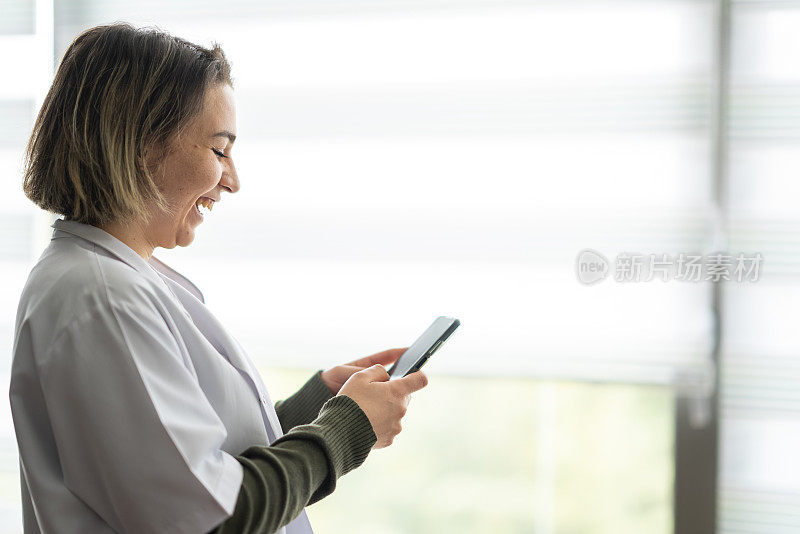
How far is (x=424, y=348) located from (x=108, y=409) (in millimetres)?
511

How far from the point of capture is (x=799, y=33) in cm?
170

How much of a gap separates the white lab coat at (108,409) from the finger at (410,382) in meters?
0.26

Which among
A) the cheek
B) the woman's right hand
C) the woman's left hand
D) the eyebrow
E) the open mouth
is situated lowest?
the woman's left hand

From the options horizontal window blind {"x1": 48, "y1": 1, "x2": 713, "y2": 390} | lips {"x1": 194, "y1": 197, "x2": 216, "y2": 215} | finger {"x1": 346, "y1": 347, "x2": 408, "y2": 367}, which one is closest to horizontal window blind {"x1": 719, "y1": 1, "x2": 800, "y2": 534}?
horizontal window blind {"x1": 48, "y1": 1, "x2": 713, "y2": 390}

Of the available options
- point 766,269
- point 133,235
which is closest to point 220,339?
point 133,235

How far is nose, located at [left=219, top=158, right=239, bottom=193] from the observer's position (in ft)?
3.27

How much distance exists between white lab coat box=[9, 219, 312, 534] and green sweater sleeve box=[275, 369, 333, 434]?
0.38 m

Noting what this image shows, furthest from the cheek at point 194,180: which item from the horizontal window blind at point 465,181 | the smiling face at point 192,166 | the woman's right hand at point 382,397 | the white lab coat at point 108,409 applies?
the horizontal window blind at point 465,181

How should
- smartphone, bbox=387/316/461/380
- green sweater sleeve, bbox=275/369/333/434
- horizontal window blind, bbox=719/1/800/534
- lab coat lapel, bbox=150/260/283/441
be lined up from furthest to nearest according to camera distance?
horizontal window blind, bbox=719/1/800/534 < green sweater sleeve, bbox=275/369/333/434 < smartphone, bbox=387/316/461/380 < lab coat lapel, bbox=150/260/283/441

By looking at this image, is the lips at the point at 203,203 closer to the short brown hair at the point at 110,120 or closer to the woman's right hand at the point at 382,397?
the short brown hair at the point at 110,120

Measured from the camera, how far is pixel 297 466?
0.84 meters

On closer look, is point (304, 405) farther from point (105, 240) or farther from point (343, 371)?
point (105, 240)

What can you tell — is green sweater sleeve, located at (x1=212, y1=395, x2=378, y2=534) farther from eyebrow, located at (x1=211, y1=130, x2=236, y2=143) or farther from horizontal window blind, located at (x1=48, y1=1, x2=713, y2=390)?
horizontal window blind, located at (x1=48, y1=1, x2=713, y2=390)

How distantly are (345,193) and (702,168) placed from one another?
2.94 feet
